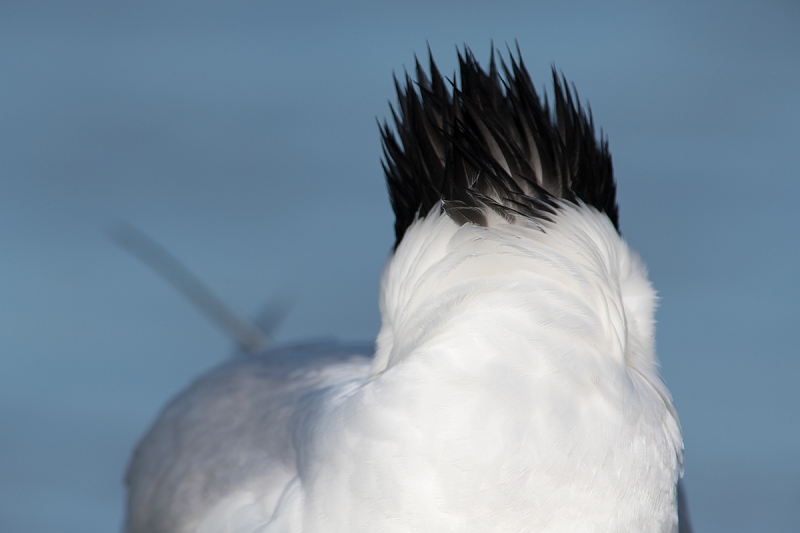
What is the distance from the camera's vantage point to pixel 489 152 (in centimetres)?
139

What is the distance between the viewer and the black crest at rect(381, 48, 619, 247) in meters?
1.37

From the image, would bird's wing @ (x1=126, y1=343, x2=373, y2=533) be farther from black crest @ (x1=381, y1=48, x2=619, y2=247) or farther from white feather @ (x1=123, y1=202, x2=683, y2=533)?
black crest @ (x1=381, y1=48, x2=619, y2=247)

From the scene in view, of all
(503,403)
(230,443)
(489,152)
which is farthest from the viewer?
(230,443)

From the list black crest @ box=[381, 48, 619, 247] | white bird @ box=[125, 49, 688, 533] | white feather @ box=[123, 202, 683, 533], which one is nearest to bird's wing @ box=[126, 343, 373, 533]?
white bird @ box=[125, 49, 688, 533]

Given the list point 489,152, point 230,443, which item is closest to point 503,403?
point 489,152

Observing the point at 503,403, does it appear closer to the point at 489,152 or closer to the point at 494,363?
the point at 494,363

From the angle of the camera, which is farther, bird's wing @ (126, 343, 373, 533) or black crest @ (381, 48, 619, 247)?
bird's wing @ (126, 343, 373, 533)

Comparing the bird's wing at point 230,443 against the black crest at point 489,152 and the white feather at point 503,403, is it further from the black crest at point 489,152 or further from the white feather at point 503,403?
the black crest at point 489,152

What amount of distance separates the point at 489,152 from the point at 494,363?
0.34 m

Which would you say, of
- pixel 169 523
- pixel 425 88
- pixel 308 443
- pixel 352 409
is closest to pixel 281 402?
pixel 169 523

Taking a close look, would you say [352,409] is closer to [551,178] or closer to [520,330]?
[520,330]

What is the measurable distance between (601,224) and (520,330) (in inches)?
11.0

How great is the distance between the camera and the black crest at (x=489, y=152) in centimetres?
137

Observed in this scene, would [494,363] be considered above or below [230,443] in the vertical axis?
above
